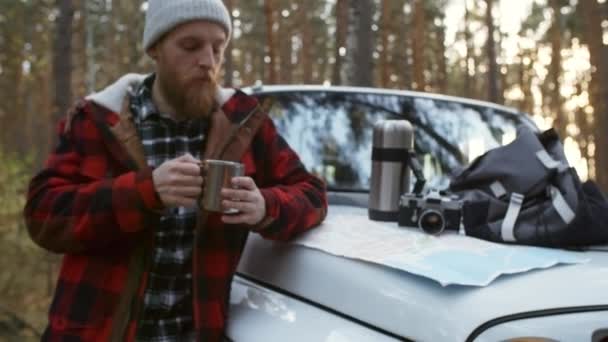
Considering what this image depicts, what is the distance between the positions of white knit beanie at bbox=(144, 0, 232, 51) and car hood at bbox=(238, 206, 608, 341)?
0.78m

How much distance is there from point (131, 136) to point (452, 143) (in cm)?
170

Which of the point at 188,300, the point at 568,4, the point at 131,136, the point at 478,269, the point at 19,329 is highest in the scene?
the point at 568,4

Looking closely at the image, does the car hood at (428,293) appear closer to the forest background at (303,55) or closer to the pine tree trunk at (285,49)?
the forest background at (303,55)

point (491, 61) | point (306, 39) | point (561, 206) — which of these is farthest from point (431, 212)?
point (306, 39)

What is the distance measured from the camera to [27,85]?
134ft

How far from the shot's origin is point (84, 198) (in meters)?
2.09

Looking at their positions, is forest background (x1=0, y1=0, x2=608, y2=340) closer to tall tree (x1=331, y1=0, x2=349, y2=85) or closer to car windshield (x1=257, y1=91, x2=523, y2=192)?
tall tree (x1=331, y1=0, x2=349, y2=85)

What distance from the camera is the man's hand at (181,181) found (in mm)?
1939

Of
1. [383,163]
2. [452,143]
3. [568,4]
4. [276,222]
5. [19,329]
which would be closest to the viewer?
[276,222]

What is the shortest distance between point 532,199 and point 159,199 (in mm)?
1116

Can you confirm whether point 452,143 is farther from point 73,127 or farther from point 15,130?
point 15,130

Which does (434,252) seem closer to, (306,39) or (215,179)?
(215,179)

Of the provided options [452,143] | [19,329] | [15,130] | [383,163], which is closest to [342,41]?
[19,329]

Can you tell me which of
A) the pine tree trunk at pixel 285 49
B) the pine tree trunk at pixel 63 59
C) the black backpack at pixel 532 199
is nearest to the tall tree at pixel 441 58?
the pine tree trunk at pixel 285 49
